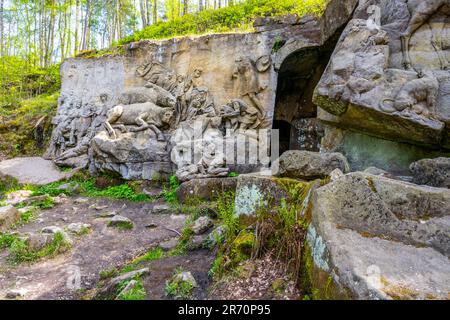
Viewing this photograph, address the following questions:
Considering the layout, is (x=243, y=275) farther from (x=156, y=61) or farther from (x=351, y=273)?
(x=156, y=61)

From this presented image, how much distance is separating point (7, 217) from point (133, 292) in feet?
13.9

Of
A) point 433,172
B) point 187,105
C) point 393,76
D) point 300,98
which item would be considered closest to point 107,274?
point 433,172

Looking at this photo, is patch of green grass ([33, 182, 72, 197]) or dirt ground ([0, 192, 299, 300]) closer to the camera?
dirt ground ([0, 192, 299, 300])

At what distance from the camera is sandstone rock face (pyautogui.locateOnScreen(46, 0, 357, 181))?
7.98 meters

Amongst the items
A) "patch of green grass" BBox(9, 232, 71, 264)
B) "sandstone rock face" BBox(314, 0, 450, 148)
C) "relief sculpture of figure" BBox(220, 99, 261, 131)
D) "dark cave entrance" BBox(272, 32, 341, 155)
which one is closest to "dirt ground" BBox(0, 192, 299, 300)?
"patch of green grass" BBox(9, 232, 71, 264)

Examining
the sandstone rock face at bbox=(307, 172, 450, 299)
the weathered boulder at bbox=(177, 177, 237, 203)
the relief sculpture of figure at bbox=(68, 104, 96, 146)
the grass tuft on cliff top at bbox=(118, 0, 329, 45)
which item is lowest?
the weathered boulder at bbox=(177, 177, 237, 203)

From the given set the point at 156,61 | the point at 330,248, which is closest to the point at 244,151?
the point at 156,61

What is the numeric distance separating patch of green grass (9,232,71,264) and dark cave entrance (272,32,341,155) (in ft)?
22.3

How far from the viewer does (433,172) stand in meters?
3.12

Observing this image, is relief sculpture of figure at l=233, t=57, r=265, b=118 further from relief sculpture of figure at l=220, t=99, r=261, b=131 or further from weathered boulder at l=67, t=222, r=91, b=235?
weathered boulder at l=67, t=222, r=91, b=235

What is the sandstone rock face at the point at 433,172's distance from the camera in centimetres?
301

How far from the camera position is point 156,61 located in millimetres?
10359

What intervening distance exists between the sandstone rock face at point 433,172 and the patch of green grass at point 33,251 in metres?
4.97
